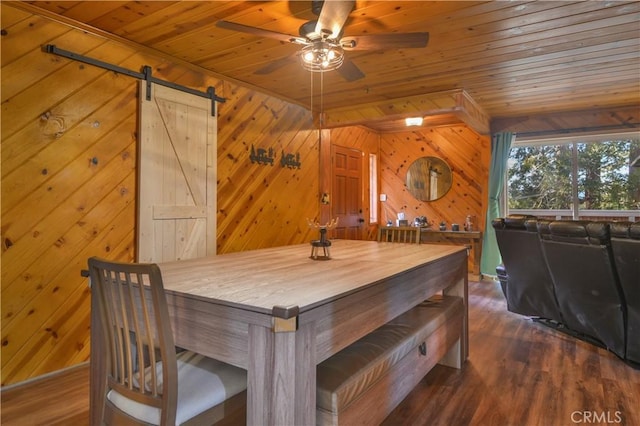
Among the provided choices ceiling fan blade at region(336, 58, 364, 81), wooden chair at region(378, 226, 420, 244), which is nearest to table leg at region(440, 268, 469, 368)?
wooden chair at region(378, 226, 420, 244)

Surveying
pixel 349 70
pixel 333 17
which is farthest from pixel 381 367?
pixel 349 70

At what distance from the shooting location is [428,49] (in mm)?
3096

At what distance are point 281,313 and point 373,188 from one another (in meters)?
5.89

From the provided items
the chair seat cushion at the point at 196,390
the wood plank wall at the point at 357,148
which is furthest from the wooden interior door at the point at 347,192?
the chair seat cushion at the point at 196,390

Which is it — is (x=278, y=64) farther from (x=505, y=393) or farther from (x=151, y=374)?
(x=505, y=393)

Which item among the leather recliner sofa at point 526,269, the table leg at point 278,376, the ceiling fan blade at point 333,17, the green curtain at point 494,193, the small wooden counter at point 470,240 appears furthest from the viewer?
the small wooden counter at point 470,240

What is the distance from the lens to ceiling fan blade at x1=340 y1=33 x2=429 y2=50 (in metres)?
2.14

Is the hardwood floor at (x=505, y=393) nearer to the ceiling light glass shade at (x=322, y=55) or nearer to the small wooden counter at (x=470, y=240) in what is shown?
the ceiling light glass shade at (x=322, y=55)

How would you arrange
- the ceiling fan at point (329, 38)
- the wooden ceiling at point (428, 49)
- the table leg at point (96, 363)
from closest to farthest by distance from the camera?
the table leg at point (96, 363), the ceiling fan at point (329, 38), the wooden ceiling at point (428, 49)

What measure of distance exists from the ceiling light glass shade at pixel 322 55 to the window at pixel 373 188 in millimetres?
4379

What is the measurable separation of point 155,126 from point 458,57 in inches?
107

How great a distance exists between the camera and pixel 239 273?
1803 mm

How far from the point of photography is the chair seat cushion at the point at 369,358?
4.71 ft

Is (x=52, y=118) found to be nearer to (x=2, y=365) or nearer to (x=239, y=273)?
(x=2, y=365)
